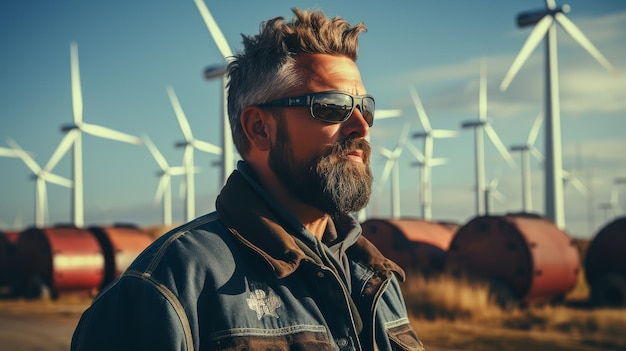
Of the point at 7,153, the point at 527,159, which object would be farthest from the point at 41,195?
the point at 527,159

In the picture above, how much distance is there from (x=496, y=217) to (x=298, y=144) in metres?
17.2

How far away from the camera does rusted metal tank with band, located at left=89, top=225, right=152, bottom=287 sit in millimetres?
23922

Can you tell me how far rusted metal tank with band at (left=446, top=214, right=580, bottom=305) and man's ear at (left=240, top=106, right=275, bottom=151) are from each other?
644 inches

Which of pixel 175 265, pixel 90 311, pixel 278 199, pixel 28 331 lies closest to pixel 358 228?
pixel 278 199

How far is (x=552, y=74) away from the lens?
26.6 m

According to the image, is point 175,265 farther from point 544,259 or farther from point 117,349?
point 544,259

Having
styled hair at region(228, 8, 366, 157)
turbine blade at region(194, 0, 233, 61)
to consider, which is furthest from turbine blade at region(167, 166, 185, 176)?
styled hair at region(228, 8, 366, 157)

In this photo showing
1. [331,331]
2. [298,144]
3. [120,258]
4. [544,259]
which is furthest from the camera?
[120,258]

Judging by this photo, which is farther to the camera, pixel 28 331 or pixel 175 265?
pixel 28 331

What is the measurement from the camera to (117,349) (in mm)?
2490

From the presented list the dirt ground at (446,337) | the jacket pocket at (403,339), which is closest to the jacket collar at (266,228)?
the jacket pocket at (403,339)

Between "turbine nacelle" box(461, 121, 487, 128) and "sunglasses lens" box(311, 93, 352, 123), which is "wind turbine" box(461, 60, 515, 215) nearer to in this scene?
"turbine nacelle" box(461, 121, 487, 128)

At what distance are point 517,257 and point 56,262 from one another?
13.7 m

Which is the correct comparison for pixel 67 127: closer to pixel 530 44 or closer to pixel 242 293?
pixel 530 44
